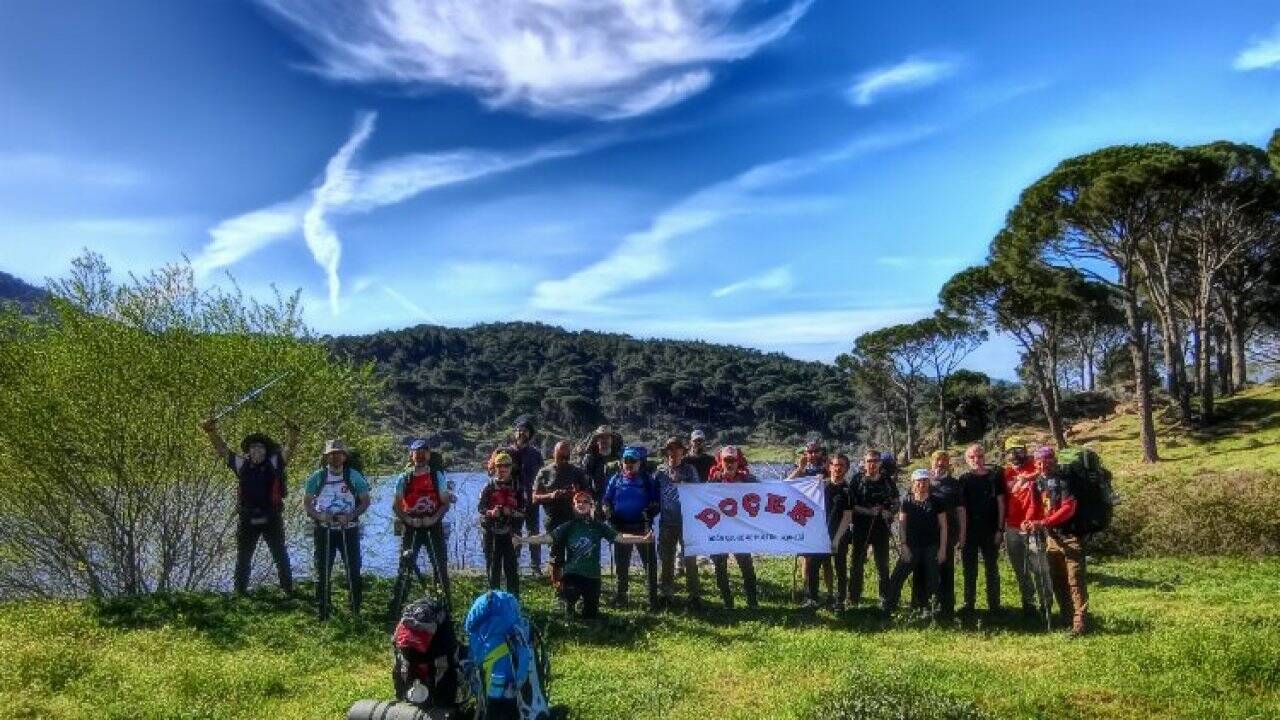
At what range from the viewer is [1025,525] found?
35.2 feet

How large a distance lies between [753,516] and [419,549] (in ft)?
15.3

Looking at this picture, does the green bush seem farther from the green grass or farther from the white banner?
the white banner

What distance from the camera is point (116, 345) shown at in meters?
13.7

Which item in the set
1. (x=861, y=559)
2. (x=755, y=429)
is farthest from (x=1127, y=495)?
(x=755, y=429)

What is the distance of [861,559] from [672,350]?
6065 inches

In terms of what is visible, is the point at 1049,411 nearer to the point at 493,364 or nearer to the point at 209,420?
the point at 209,420

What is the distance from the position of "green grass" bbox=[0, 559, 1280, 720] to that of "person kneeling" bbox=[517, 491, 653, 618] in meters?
0.39

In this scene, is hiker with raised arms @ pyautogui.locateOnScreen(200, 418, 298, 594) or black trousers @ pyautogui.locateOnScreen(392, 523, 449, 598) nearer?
black trousers @ pyautogui.locateOnScreen(392, 523, 449, 598)

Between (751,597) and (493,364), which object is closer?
(751,597)

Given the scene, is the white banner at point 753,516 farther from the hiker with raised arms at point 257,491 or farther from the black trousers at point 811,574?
the hiker with raised arms at point 257,491

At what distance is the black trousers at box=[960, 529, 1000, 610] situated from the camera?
11305 millimetres

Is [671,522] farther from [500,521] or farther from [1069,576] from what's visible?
[1069,576]

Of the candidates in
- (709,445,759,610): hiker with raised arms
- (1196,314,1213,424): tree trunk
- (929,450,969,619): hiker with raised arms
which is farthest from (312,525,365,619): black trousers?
(1196,314,1213,424): tree trunk

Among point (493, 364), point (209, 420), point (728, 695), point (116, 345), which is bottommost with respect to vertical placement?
point (728, 695)
